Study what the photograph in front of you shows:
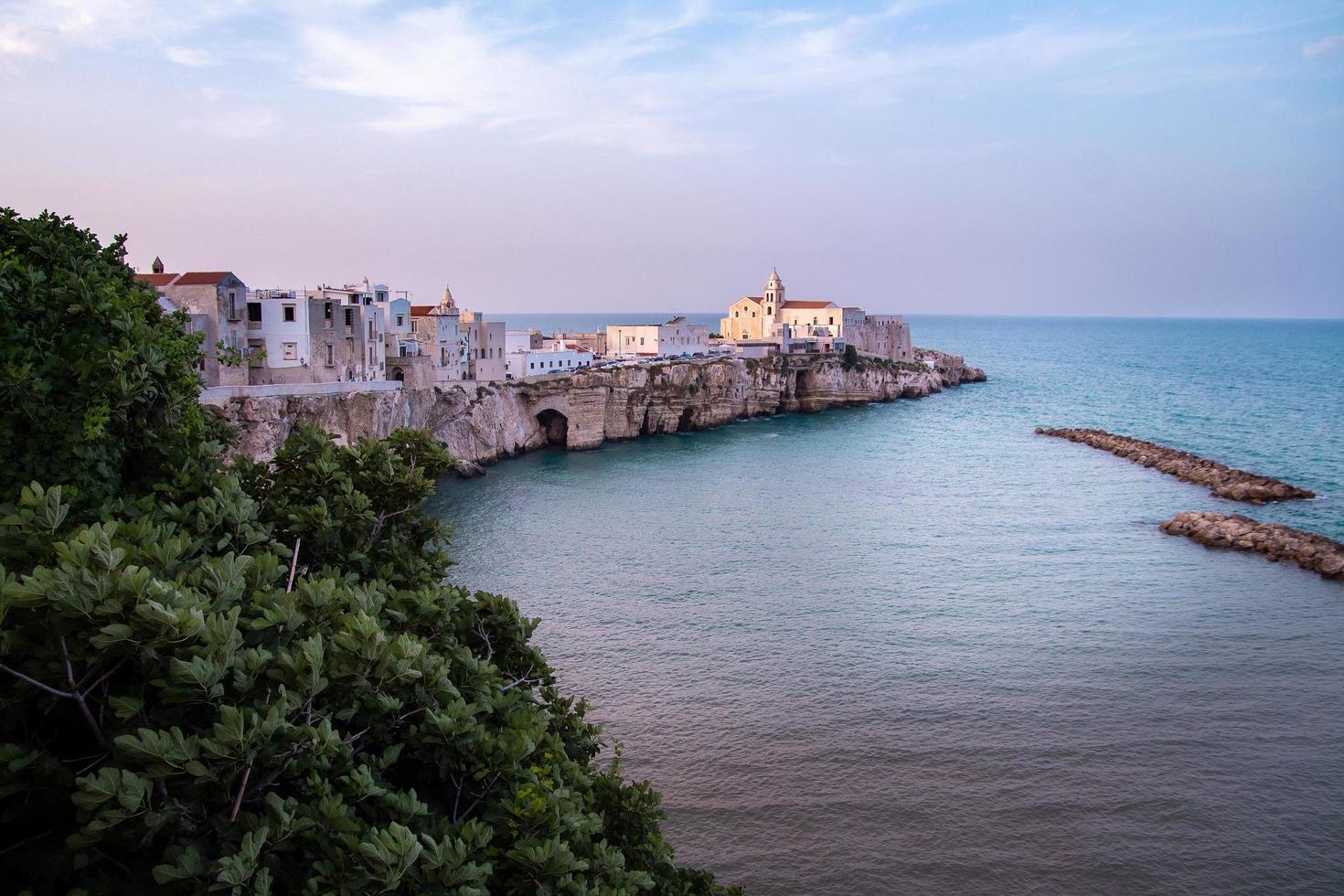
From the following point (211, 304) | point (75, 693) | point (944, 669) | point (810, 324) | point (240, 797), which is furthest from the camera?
point (810, 324)

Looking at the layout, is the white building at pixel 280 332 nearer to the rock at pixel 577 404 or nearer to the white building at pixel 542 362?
the rock at pixel 577 404

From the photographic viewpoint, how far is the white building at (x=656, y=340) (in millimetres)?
88188

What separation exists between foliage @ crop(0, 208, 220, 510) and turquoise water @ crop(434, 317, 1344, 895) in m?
11.2

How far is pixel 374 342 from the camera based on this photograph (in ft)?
178

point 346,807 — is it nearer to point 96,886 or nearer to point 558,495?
point 96,886

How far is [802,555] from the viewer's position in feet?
118

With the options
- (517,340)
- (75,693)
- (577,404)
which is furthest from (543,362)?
(75,693)

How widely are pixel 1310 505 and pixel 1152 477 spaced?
9702 mm

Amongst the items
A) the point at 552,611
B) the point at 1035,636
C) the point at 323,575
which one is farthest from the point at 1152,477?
the point at 323,575

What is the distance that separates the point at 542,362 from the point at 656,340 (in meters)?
19.2

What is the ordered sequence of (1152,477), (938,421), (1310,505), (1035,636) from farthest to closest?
(938,421)
(1152,477)
(1310,505)
(1035,636)

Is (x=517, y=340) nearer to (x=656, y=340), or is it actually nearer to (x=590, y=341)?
(x=656, y=340)

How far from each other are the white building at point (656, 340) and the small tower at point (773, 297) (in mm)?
20063

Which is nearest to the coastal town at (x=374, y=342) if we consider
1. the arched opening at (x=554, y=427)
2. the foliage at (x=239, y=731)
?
the arched opening at (x=554, y=427)
